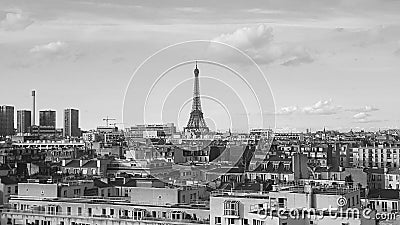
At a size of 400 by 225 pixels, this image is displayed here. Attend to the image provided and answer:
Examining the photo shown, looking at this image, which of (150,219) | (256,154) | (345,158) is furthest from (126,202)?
(345,158)

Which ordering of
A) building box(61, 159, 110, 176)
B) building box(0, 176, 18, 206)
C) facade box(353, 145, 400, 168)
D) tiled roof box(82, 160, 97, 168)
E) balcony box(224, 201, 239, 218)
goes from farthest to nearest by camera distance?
facade box(353, 145, 400, 168), tiled roof box(82, 160, 97, 168), building box(61, 159, 110, 176), building box(0, 176, 18, 206), balcony box(224, 201, 239, 218)

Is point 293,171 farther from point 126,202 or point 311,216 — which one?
point 311,216

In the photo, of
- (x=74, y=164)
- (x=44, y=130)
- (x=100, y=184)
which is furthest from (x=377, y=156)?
(x=44, y=130)

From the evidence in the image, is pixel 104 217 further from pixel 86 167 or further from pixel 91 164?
pixel 91 164
